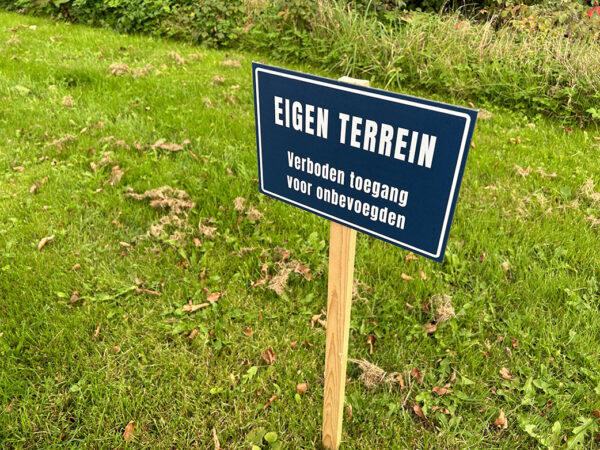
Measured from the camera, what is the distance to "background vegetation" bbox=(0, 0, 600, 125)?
17.2 feet

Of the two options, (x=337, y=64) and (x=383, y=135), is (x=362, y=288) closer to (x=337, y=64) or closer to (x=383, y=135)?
(x=383, y=135)

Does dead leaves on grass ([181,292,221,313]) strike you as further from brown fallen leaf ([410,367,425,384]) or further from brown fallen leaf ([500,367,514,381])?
brown fallen leaf ([500,367,514,381])

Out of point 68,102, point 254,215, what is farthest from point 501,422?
point 68,102

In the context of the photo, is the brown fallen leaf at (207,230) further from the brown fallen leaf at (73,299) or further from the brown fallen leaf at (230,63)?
the brown fallen leaf at (230,63)

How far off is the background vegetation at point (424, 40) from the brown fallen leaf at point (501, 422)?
3.70 metres

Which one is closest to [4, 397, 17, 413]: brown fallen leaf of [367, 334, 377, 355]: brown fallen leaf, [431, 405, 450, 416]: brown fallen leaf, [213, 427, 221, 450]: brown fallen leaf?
[213, 427, 221, 450]: brown fallen leaf

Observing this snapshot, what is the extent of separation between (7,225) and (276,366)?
230cm

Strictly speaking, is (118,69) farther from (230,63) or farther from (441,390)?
(441,390)

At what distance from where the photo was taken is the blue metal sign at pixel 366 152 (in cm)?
136

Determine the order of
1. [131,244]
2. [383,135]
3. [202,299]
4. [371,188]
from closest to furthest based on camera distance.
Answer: [383,135] < [371,188] < [202,299] < [131,244]

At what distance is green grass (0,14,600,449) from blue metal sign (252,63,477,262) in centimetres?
124

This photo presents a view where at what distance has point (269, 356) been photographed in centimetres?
268

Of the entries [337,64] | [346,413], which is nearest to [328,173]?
[346,413]

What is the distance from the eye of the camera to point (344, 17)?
6.25 metres
